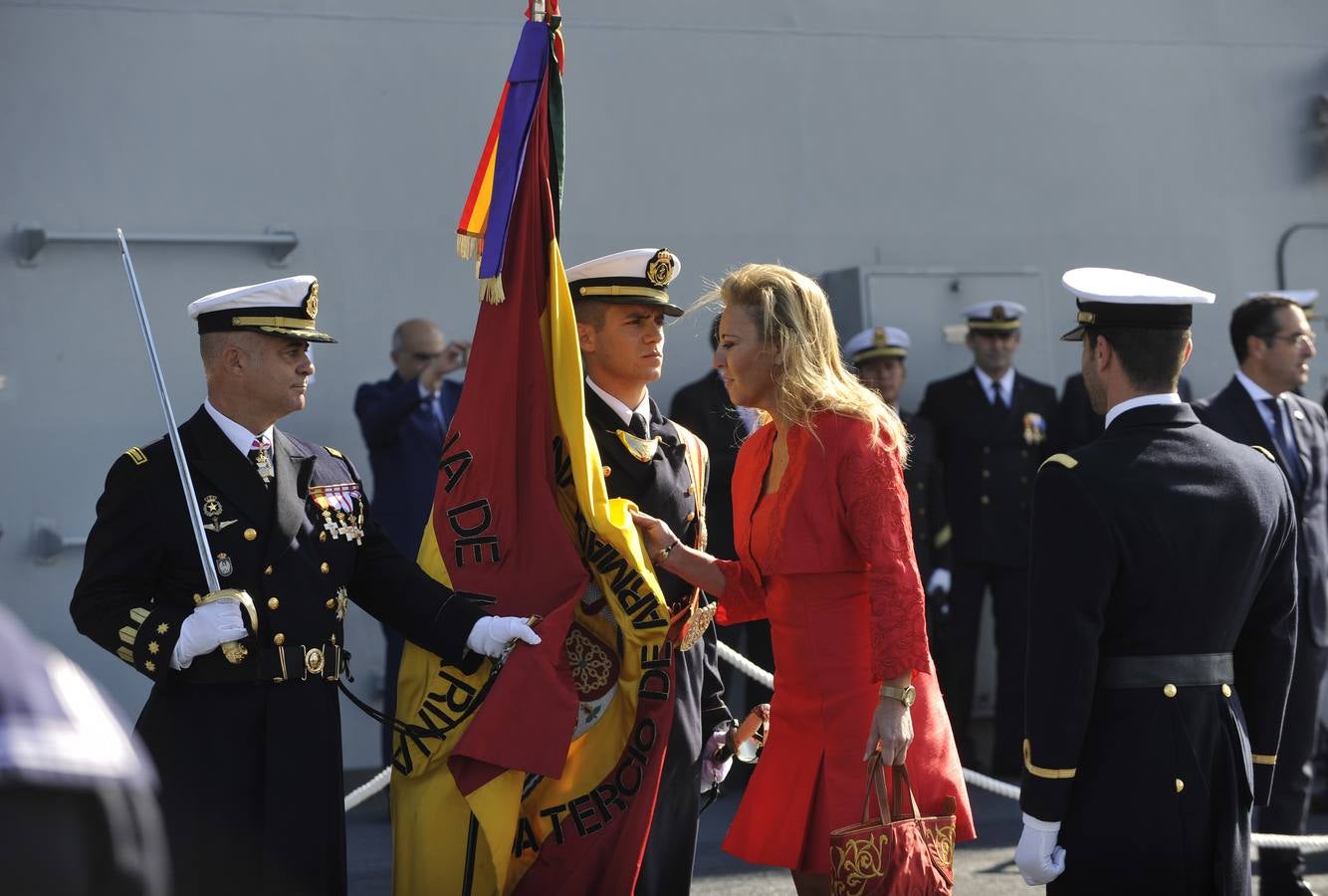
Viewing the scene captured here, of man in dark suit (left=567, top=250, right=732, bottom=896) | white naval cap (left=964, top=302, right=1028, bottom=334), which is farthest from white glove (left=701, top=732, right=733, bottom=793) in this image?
white naval cap (left=964, top=302, right=1028, bottom=334)

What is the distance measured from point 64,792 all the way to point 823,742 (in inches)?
92.3

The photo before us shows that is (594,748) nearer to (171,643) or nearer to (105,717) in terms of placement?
(171,643)

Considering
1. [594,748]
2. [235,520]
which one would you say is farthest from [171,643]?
[594,748]

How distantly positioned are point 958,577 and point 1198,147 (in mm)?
2547

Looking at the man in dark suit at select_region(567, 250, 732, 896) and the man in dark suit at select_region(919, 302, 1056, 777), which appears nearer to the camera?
the man in dark suit at select_region(567, 250, 732, 896)

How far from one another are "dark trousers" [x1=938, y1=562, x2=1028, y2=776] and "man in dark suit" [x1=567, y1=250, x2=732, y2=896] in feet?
10.7

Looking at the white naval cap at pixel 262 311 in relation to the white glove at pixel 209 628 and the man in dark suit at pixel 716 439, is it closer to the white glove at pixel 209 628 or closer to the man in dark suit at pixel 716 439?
the white glove at pixel 209 628

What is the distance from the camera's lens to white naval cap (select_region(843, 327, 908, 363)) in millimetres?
6949

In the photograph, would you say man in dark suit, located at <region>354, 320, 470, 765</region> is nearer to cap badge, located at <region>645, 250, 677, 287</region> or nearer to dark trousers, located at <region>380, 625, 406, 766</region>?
dark trousers, located at <region>380, 625, 406, 766</region>

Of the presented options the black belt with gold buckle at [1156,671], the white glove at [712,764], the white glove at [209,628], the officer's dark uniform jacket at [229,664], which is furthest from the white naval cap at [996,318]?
the white glove at [209,628]

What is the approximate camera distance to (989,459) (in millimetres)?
7117

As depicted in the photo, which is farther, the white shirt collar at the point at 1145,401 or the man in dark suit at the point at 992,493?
the man in dark suit at the point at 992,493

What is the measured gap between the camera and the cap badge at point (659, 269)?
3.83 metres

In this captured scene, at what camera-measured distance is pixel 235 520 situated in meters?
3.27
